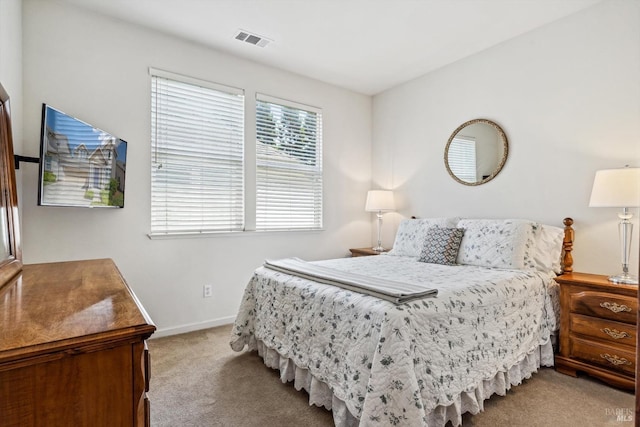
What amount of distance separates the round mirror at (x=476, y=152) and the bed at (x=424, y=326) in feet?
2.03

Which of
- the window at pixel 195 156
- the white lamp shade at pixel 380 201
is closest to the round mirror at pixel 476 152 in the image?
the white lamp shade at pixel 380 201

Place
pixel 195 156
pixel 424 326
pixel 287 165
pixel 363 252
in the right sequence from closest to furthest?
pixel 424 326, pixel 195 156, pixel 287 165, pixel 363 252

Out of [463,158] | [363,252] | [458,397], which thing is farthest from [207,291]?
[463,158]

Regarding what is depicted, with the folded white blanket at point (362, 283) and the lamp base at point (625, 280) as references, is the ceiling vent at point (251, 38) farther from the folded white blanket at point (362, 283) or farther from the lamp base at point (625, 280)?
the lamp base at point (625, 280)

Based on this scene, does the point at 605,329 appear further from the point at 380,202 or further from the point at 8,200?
the point at 8,200

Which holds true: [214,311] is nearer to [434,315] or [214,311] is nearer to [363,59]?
[434,315]

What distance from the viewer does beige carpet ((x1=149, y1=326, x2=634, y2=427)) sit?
1763 millimetres

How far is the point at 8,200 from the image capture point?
57.7 inches

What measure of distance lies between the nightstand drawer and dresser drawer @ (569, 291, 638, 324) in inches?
1.3

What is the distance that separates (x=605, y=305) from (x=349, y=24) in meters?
2.80

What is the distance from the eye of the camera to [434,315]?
5.32 ft

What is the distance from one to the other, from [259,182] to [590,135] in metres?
2.95

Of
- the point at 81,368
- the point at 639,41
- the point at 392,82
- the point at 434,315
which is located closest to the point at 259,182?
the point at 392,82

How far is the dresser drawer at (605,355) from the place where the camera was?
79.7 inches
